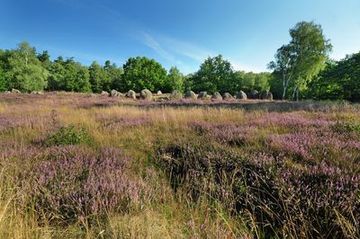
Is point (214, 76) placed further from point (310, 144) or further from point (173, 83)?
point (310, 144)

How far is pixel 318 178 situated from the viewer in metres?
3.40

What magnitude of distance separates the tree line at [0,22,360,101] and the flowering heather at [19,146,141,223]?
37383 millimetres

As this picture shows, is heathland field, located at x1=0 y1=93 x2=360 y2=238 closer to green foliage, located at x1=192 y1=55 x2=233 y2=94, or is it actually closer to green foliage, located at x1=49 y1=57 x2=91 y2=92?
green foliage, located at x1=192 y1=55 x2=233 y2=94

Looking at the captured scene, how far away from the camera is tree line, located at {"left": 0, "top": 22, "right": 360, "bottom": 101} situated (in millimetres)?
41031

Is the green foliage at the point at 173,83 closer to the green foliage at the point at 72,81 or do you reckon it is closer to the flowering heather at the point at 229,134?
the green foliage at the point at 72,81

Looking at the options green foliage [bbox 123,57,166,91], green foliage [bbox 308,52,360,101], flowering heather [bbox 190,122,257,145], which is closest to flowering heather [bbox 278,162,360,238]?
flowering heather [bbox 190,122,257,145]

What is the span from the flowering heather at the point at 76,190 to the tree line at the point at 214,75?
37.4m

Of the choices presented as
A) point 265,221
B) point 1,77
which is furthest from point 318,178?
point 1,77

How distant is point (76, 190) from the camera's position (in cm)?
329

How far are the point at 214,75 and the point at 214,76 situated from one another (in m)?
0.25

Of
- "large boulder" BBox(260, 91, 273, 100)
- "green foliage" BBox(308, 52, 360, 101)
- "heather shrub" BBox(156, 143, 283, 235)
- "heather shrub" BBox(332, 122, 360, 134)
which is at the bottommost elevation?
"large boulder" BBox(260, 91, 273, 100)

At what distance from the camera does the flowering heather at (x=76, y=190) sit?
3016 millimetres

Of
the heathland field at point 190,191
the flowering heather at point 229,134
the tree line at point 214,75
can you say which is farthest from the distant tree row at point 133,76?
the heathland field at point 190,191

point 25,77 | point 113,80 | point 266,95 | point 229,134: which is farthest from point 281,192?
point 113,80
